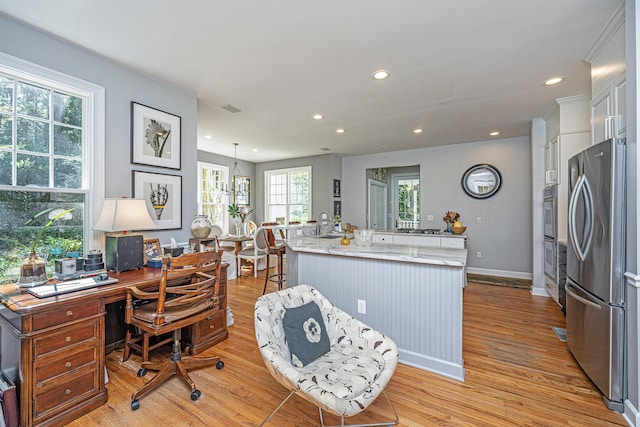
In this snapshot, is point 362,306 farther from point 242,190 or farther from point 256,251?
point 242,190

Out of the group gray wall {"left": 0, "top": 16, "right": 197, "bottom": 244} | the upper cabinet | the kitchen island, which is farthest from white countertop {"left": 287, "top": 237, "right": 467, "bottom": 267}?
gray wall {"left": 0, "top": 16, "right": 197, "bottom": 244}

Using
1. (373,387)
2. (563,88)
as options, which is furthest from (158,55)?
(563,88)

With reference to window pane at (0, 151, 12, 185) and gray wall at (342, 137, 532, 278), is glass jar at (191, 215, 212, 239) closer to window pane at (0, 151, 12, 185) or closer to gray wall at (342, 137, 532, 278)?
window pane at (0, 151, 12, 185)

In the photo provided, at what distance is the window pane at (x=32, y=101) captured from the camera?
6.89 feet

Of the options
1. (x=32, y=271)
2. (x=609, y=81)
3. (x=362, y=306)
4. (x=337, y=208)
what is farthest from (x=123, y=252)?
(x=337, y=208)

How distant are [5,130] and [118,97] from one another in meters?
0.84

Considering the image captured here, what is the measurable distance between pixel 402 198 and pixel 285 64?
572 centimetres

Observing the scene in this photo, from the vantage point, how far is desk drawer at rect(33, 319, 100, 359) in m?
1.62

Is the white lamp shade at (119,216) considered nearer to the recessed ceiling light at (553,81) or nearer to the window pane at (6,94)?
the window pane at (6,94)

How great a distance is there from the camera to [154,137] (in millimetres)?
2861

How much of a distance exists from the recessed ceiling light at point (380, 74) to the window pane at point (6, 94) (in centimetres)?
294

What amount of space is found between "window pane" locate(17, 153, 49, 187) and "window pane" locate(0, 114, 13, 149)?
0.31 feet

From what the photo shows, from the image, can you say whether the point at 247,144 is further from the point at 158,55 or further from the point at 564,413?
the point at 564,413

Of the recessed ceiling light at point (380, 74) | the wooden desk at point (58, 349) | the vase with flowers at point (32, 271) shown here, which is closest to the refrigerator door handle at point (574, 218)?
the recessed ceiling light at point (380, 74)
